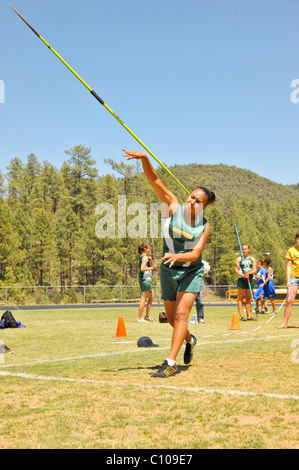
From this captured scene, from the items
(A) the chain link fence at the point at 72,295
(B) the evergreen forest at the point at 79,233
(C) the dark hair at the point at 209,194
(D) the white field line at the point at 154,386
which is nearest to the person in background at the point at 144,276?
(C) the dark hair at the point at 209,194

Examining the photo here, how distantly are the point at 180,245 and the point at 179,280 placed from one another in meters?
0.41

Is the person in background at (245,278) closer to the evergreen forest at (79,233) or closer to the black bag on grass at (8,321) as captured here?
the black bag on grass at (8,321)

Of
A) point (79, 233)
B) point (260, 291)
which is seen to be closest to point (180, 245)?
point (260, 291)

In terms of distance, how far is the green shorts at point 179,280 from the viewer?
595cm

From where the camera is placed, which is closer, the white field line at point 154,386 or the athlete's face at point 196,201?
the white field line at point 154,386

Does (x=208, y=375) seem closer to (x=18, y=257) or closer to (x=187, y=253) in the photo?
(x=187, y=253)

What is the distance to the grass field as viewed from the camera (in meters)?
3.29

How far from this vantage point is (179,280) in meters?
6.04

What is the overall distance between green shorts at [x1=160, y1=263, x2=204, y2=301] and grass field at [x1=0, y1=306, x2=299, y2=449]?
925 mm

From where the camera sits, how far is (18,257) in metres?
62.8

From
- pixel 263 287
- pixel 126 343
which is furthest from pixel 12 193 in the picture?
pixel 126 343

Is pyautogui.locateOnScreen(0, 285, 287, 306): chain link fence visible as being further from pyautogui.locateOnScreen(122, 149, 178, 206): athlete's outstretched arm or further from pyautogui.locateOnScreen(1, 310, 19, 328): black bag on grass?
pyautogui.locateOnScreen(122, 149, 178, 206): athlete's outstretched arm

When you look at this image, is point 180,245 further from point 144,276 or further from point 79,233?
point 79,233

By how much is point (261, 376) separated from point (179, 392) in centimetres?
117
